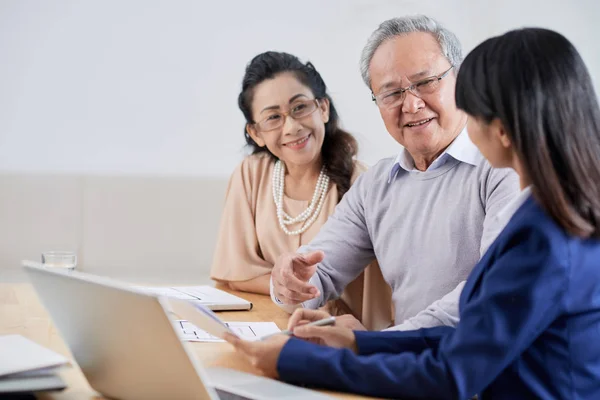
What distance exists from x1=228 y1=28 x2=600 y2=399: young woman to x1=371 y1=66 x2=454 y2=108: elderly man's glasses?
27.2 inches

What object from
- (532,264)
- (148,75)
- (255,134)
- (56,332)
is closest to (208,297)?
(56,332)

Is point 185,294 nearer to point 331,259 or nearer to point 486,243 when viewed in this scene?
point 331,259

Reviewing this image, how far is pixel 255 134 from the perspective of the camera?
2443mm

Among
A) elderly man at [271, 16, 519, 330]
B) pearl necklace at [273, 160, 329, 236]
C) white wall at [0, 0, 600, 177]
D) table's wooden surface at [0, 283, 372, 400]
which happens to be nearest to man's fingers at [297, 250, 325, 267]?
elderly man at [271, 16, 519, 330]

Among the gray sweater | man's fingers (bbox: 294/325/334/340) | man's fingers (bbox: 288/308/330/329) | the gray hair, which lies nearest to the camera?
man's fingers (bbox: 294/325/334/340)

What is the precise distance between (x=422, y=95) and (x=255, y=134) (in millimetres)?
842

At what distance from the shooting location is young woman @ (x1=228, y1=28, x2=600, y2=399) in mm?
917

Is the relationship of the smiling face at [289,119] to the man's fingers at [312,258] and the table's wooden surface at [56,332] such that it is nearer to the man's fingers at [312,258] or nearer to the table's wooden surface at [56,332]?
the table's wooden surface at [56,332]

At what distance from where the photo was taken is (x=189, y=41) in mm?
3555

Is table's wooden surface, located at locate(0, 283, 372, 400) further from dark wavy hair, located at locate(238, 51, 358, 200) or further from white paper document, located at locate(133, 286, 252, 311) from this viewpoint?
dark wavy hair, located at locate(238, 51, 358, 200)

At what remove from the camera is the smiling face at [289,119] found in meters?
2.28

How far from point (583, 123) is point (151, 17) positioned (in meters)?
2.87

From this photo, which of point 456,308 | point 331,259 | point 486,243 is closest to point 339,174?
point 331,259

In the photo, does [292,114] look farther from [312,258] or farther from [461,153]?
[312,258]
